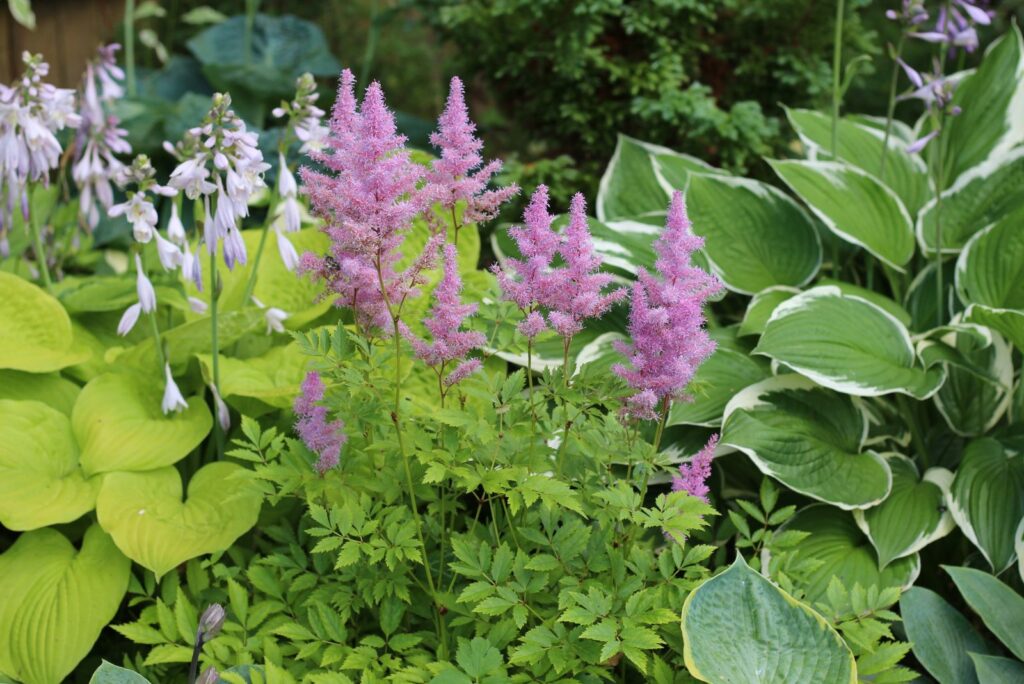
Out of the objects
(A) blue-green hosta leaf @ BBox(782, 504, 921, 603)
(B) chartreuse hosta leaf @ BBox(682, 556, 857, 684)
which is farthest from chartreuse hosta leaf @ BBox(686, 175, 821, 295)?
(B) chartreuse hosta leaf @ BBox(682, 556, 857, 684)

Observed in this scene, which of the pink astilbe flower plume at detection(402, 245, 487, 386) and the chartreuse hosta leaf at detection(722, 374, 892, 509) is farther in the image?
the chartreuse hosta leaf at detection(722, 374, 892, 509)

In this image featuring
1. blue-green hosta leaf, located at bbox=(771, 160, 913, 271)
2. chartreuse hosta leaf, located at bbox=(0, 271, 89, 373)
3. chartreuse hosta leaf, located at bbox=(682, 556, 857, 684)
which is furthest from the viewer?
blue-green hosta leaf, located at bbox=(771, 160, 913, 271)

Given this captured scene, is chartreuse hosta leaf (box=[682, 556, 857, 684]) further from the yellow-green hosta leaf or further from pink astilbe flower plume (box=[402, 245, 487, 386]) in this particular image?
the yellow-green hosta leaf

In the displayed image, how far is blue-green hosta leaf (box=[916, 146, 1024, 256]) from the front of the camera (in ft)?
9.34

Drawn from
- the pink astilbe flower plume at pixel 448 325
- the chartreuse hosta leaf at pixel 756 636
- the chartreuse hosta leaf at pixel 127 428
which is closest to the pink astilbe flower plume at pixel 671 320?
the pink astilbe flower plume at pixel 448 325

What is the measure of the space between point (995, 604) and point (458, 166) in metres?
1.42

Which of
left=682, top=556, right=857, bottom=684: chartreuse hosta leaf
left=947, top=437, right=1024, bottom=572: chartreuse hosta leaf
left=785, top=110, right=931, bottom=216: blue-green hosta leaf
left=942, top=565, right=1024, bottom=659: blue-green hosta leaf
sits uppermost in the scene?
left=785, top=110, right=931, bottom=216: blue-green hosta leaf

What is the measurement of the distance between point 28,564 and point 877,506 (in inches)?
75.3

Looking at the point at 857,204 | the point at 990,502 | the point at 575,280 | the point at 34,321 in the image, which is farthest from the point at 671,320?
the point at 34,321

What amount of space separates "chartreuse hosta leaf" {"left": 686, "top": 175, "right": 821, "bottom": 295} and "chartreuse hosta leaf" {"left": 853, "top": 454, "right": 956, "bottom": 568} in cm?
67

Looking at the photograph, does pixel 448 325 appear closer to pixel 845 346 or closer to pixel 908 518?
pixel 845 346

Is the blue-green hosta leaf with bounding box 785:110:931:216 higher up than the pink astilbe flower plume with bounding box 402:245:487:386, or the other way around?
the pink astilbe flower plume with bounding box 402:245:487:386

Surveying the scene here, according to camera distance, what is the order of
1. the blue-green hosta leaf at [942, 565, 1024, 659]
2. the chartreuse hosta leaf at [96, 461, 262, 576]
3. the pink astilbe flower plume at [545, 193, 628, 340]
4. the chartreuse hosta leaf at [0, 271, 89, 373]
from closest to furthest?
the pink astilbe flower plume at [545, 193, 628, 340] → the blue-green hosta leaf at [942, 565, 1024, 659] → the chartreuse hosta leaf at [96, 461, 262, 576] → the chartreuse hosta leaf at [0, 271, 89, 373]

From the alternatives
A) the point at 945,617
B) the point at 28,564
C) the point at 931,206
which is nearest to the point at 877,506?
the point at 945,617
